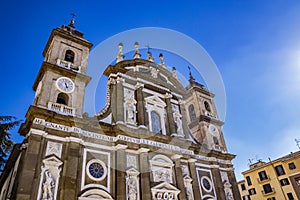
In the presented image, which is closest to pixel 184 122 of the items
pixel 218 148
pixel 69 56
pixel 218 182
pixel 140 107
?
pixel 218 148

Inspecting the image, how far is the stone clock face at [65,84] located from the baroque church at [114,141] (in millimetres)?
69

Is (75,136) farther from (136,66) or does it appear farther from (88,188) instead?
(136,66)

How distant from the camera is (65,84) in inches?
609

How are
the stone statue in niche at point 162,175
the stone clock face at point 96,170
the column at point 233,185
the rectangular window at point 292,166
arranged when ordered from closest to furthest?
the stone clock face at point 96,170 < the stone statue in niche at point 162,175 < the column at point 233,185 < the rectangular window at point 292,166

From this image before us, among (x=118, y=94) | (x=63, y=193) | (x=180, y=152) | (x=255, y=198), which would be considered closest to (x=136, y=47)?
(x=118, y=94)

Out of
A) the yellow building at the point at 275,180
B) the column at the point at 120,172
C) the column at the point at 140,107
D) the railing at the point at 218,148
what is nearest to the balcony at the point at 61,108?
the column at the point at 120,172

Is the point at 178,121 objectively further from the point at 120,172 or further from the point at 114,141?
the point at 120,172

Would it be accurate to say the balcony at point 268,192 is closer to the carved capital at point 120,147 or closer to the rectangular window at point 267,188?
the rectangular window at point 267,188

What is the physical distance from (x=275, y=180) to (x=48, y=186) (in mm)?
31832

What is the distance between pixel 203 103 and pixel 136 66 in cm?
854

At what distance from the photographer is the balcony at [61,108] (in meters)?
14.1

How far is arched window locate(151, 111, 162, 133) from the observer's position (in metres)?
18.7

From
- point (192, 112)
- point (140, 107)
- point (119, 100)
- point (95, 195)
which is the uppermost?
point (192, 112)

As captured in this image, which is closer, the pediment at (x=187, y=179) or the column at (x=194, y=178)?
the column at (x=194, y=178)
